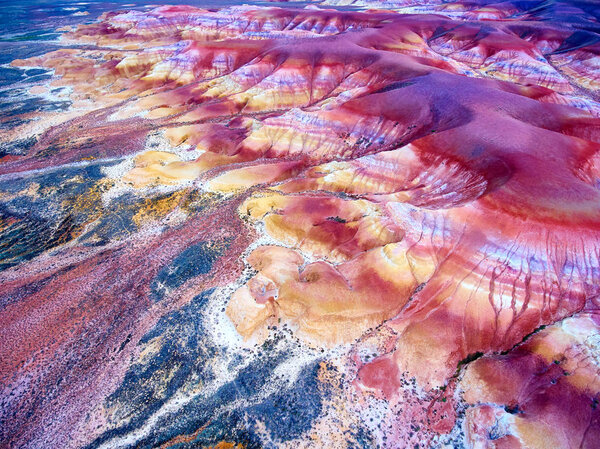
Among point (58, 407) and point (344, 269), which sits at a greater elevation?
point (344, 269)

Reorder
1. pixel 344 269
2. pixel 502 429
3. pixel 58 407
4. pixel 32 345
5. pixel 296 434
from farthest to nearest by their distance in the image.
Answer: pixel 344 269 → pixel 32 345 → pixel 58 407 → pixel 296 434 → pixel 502 429

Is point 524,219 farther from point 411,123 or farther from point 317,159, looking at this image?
point 317,159

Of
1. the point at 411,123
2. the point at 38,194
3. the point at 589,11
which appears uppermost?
the point at 589,11

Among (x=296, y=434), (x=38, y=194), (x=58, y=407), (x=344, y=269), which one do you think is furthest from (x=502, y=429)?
(x=38, y=194)

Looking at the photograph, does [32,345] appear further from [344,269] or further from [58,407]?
[344,269]

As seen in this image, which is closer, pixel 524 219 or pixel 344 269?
pixel 524 219

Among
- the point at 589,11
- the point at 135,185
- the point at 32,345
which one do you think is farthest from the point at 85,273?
the point at 589,11

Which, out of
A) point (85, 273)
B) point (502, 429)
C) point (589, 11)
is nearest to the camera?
point (502, 429)
